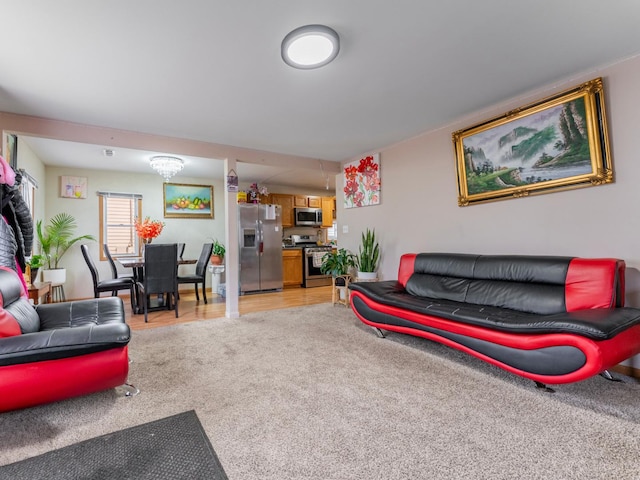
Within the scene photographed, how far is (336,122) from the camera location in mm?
3543

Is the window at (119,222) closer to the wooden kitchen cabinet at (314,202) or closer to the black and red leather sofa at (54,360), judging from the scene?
the wooden kitchen cabinet at (314,202)

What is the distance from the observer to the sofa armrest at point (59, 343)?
1.63 meters

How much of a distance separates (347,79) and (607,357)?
2524 mm

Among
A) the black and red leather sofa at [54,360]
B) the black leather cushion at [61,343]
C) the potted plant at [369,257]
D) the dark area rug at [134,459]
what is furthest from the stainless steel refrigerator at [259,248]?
the dark area rug at [134,459]

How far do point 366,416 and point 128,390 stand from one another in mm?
1594

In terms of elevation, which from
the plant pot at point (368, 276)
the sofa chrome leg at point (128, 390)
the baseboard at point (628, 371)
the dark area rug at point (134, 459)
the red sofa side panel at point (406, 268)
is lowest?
the baseboard at point (628, 371)

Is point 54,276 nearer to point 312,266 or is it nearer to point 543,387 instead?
point 312,266

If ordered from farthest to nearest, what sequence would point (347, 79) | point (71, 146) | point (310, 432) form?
1. point (71, 146)
2. point (347, 79)
3. point (310, 432)

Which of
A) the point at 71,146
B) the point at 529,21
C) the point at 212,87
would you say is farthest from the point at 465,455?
the point at 71,146

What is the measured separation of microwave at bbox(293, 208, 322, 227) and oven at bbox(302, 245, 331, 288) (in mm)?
632

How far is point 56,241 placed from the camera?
5129mm

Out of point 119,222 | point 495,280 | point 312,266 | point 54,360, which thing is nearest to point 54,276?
point 119,222

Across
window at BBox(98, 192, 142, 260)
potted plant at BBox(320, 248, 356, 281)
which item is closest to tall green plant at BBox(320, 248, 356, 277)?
potted plant at BBox(320, 248, 356, 281)

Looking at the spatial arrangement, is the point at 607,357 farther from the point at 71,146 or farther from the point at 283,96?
the point at 71,146
